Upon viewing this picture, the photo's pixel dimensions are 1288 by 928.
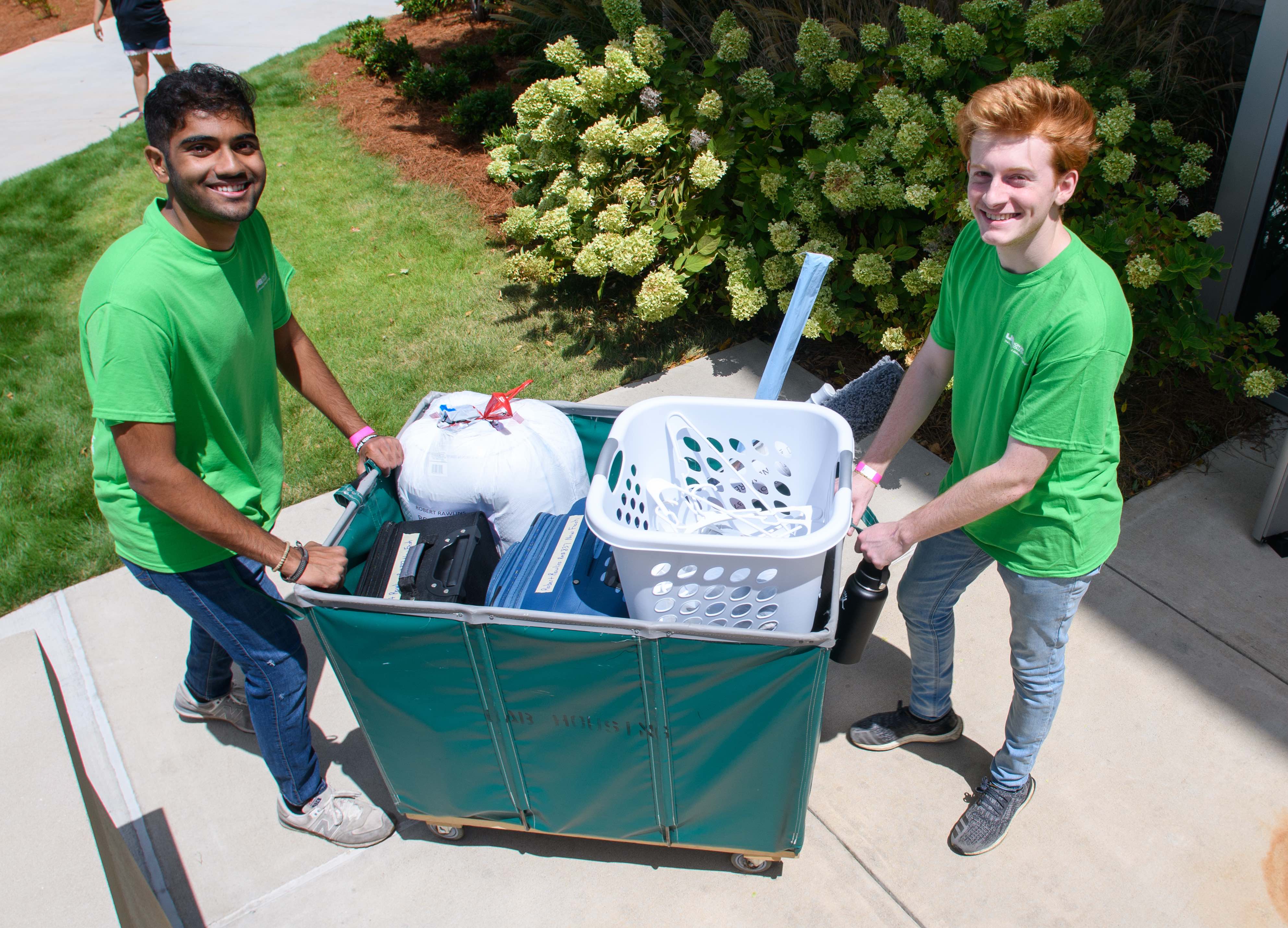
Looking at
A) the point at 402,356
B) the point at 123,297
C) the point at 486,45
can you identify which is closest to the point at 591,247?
the point at 402,356

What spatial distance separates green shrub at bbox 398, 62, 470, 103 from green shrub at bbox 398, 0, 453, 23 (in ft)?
7.96

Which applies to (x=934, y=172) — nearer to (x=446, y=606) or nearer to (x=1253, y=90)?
(x=1253, y=90)

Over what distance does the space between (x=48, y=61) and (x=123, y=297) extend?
12626 mm

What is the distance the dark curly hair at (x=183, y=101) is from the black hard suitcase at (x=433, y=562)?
42.3 inches

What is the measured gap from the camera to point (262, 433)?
248 cm

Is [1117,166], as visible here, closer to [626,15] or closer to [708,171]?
[708,171]

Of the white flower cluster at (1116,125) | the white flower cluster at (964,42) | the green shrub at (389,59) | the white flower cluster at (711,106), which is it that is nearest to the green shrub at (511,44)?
the green shrub at (389,59)

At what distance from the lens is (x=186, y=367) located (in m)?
2.08

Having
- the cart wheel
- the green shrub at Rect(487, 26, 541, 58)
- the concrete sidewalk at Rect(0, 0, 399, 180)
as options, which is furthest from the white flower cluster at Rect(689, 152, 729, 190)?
the concrete sidewalk at Rect(0, 0, 399, 180)

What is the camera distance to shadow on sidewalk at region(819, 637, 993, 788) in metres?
2.92

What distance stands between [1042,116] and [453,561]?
1.72 metres

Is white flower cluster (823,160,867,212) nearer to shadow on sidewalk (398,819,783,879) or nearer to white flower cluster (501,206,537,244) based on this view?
white flower cluster (501,206,537,244)

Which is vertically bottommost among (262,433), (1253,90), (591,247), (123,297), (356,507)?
(591,247)

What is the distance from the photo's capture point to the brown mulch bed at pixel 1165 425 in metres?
4.12
